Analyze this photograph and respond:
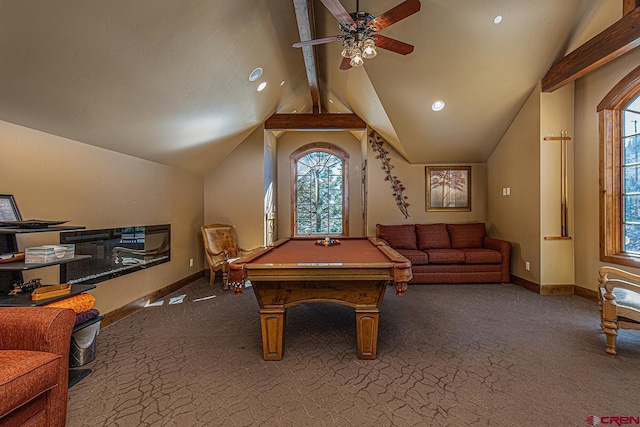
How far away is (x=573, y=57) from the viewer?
11.9 feet

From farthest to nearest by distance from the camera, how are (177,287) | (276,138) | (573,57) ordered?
1. (276,138)
2. (177,287)
3. (573,57)

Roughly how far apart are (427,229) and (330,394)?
13.5 ft

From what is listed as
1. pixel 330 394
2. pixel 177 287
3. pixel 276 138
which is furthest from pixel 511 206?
pixel 177 287

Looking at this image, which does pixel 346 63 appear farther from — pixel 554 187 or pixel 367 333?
pixel 554 187

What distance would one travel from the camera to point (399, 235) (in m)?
5.44

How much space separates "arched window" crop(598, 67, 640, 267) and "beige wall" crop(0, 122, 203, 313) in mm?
5797

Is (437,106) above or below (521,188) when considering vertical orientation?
above

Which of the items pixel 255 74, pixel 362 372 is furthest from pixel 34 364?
pixel 255 74

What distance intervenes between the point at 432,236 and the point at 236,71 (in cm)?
412

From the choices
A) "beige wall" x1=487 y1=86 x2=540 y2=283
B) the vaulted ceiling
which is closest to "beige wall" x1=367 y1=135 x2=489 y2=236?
the vaulted ceiling

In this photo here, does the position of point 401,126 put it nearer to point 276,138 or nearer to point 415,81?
point 415,81

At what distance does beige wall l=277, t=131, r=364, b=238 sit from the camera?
7129 millimetres

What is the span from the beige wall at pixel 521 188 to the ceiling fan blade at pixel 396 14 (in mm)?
2924

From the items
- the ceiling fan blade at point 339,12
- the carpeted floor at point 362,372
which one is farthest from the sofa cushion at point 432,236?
the ceiling fan blade at point 339,12
